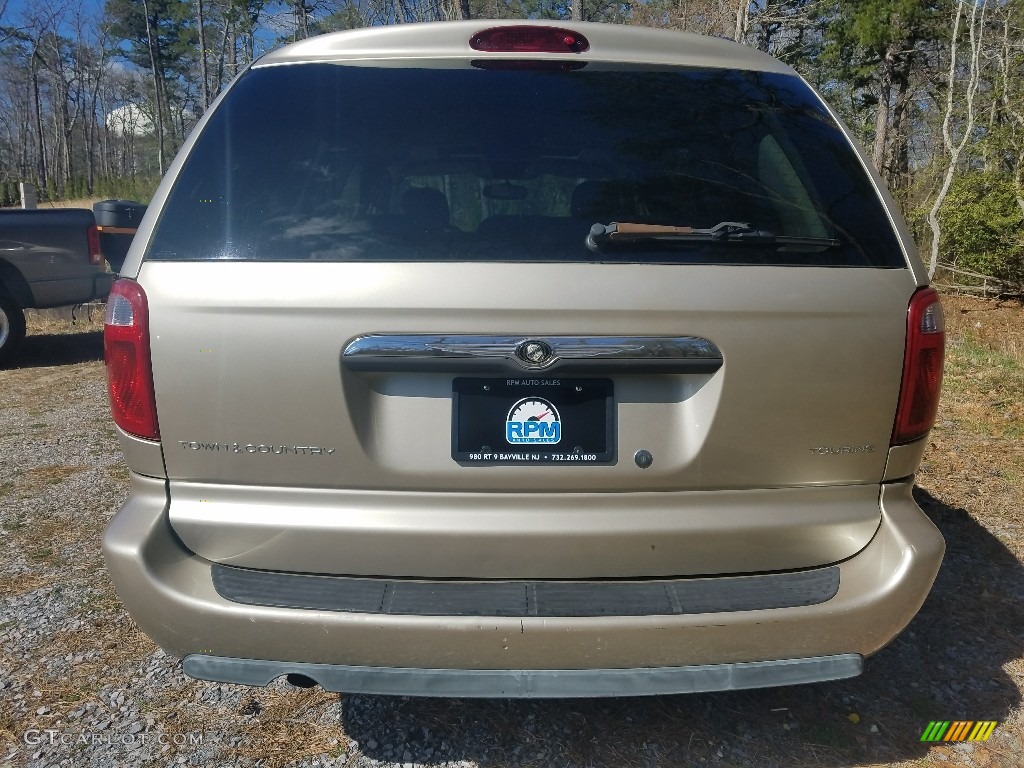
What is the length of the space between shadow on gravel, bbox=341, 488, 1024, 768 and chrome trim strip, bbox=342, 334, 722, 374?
49.1 inches

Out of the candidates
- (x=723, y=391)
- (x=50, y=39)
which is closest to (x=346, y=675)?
(x=723, y=391)

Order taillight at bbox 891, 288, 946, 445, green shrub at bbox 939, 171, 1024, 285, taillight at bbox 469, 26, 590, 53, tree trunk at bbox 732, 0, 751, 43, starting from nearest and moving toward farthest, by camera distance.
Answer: taillight at bbox 891, 288, 946, 445 → taillight at bbox 469, 26, 590, 53 → green shrub at bbox 939, 171, 1024, 285 → tree trunk at bbox 732, 0, 751, 43

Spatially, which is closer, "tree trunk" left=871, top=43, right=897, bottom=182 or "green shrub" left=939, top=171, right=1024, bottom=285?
"green shrub" left=939, top=171, right=1024, bottom=285

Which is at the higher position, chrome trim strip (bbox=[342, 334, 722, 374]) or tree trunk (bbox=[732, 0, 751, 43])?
tree trunk (bbox=[732, 0, 751, 43])

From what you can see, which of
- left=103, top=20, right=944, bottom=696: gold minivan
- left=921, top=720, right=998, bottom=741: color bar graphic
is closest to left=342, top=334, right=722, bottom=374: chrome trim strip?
left=103, top=20, right=944, bottom=696: gold minivan

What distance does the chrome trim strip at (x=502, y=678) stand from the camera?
192 cm

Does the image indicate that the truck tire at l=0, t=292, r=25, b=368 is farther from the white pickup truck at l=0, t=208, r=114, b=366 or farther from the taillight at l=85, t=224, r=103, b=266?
the taillight at l=85, t=224, r=103, b=266

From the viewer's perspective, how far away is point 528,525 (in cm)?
195

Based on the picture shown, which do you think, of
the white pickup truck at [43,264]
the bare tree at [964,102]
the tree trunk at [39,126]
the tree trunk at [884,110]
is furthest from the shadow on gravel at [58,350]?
the tree trunk at [39,126]

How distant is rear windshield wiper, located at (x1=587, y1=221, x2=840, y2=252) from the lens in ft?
6.31

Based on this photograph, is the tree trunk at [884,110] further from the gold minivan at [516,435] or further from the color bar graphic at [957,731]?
the gold minivan at [516,435]

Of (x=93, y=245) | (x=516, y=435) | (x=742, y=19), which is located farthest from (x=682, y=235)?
(x=742, y=19)

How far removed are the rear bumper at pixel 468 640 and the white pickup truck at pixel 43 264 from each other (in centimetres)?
727

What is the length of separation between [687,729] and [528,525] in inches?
41.9
